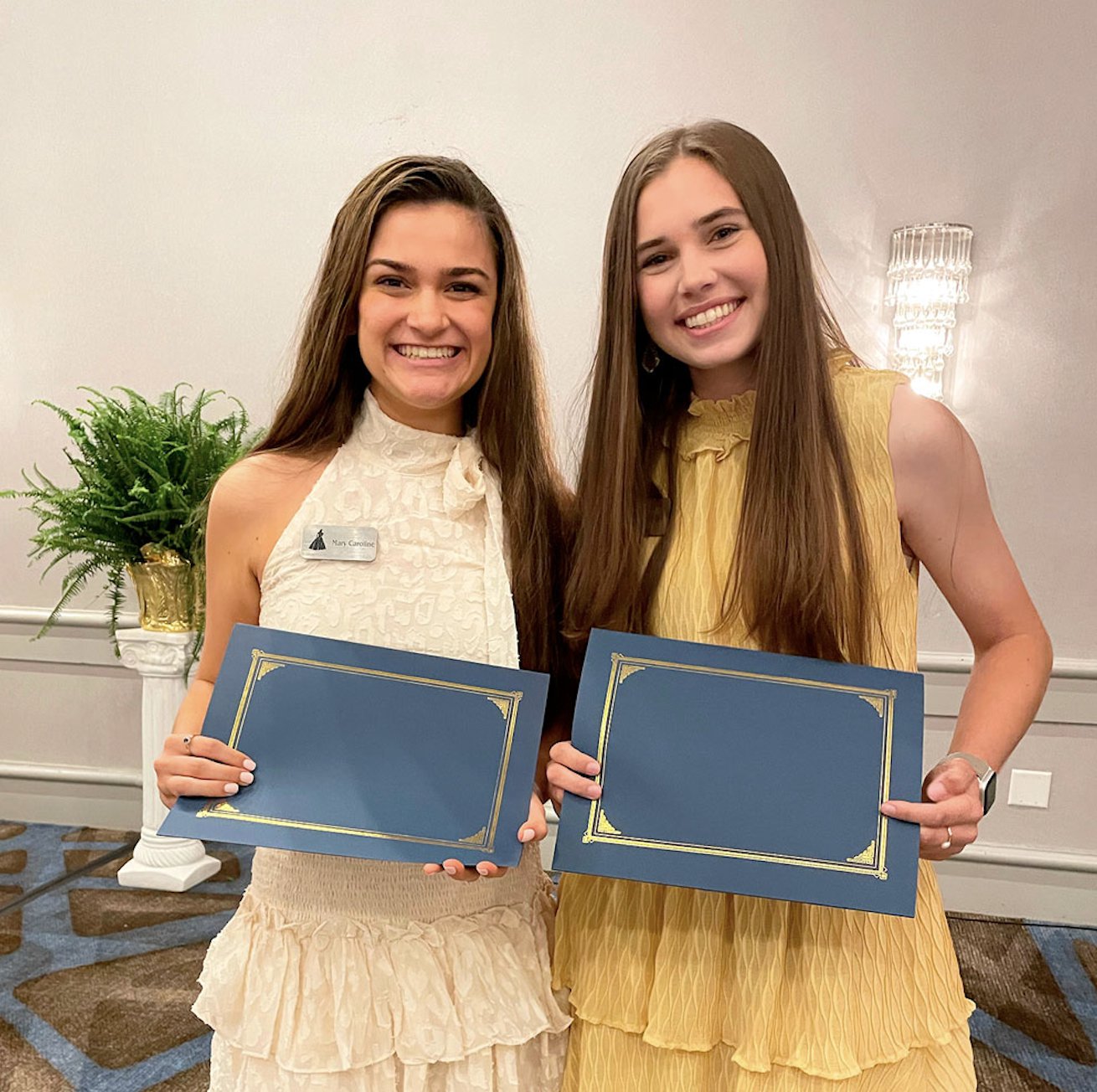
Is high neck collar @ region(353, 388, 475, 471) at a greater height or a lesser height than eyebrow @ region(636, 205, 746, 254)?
lesser

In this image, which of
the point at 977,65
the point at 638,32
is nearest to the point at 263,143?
the point at 638,32

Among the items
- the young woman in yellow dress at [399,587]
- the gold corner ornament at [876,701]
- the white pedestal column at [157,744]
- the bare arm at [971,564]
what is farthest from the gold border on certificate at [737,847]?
the white pedestal column at [157,744]

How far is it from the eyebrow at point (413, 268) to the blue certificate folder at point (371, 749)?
1.74ft

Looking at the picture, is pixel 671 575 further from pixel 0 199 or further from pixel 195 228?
pixel 0 199

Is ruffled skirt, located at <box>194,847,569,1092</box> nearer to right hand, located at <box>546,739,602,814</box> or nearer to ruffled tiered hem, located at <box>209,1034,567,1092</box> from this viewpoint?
ruffled tiered hem, located at <box>209,1034,567,1092</box>

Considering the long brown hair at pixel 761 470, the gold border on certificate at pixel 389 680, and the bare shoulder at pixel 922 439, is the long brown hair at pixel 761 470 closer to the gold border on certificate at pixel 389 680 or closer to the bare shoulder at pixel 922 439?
the bare shoulder at pixel 922 439

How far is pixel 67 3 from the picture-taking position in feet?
13.6

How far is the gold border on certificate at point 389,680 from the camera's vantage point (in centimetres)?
119

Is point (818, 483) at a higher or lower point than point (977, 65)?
lower

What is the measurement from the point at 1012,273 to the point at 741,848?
3054mm

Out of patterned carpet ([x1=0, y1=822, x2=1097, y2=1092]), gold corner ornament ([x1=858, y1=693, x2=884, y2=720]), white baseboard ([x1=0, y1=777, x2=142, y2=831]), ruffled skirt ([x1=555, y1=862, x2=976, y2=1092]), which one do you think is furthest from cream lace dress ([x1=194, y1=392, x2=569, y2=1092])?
white baseboard ([x1=0, y1=777, x2=142, y2=831])

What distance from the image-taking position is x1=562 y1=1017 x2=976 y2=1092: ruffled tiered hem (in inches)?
48.1

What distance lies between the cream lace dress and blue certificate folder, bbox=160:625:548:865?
5cm

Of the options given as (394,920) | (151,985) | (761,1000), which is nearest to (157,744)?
(151,985)
